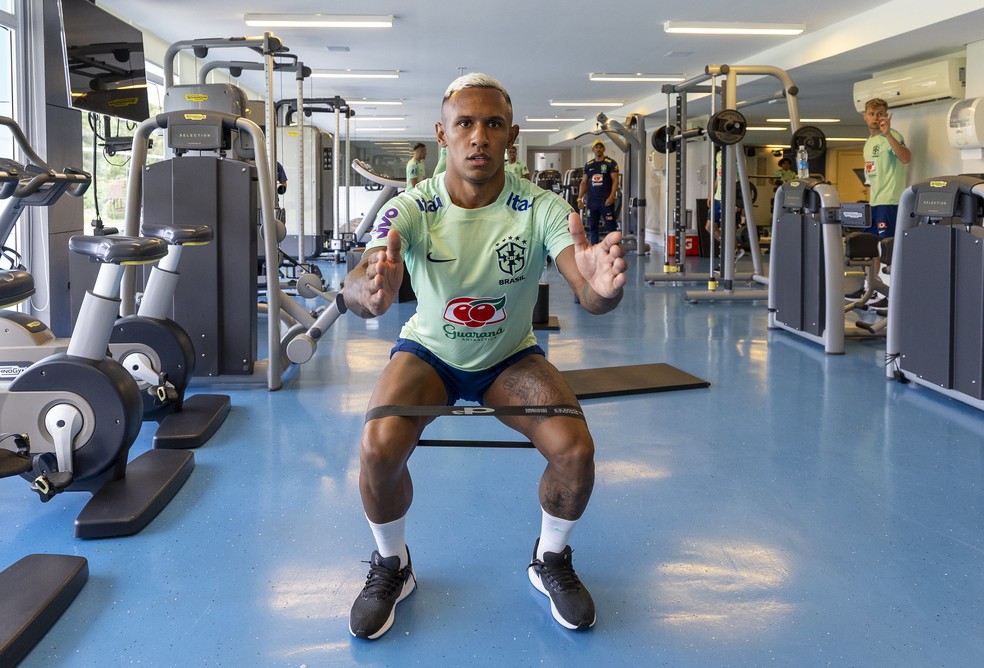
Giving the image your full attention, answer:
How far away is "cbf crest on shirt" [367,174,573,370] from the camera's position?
1961mm

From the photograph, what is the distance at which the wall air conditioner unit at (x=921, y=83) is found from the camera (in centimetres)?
824

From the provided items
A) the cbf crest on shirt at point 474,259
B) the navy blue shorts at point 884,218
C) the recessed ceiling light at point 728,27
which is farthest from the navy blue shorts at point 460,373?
the recessed ceiling light at point 728,27

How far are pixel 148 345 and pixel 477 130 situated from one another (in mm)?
2191

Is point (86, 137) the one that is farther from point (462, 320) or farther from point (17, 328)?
point (462, 320)

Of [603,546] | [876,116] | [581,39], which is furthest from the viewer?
[581,39]

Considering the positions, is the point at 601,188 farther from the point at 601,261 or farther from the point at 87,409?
the point at 601,261

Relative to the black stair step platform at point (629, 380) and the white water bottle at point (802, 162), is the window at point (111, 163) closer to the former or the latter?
the black stair step platform at point (629, 380)

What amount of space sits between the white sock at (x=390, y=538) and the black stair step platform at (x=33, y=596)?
75 centimetres

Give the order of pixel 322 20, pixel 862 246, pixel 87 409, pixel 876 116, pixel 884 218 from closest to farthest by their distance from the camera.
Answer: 1. pixel 87 409
2. pixel 862 246
3. pixel 876 116
4. pixel 884 218
5. pixel 322 20

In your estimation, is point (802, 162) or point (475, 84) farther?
point (802, 162)

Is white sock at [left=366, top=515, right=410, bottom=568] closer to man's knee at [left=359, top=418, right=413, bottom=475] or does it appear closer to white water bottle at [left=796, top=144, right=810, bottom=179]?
man's knee at [left=359, top=418, right=413, bottom=475]

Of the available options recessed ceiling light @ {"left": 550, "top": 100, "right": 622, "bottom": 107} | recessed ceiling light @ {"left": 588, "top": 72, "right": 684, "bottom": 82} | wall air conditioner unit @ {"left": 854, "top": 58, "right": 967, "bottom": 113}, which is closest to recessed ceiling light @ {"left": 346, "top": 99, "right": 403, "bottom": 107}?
recessed ceiling light @ {"left": 550, "top": 100, "right": 622, "bottom": 107}

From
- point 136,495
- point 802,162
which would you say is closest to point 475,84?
point 136,495

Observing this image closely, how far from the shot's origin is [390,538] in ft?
6.51
